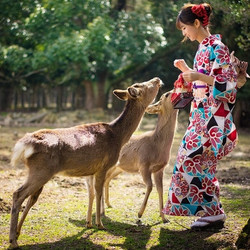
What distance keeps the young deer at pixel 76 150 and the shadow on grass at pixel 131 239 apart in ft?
0.85

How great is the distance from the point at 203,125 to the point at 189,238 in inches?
43.0

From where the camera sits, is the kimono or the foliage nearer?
the kimono

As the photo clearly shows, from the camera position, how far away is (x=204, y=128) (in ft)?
15.0

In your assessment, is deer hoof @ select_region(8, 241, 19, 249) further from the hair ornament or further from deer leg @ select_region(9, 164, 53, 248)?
the hair ornament

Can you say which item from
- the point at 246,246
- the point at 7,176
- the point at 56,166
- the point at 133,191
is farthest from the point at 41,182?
the point at 7,176

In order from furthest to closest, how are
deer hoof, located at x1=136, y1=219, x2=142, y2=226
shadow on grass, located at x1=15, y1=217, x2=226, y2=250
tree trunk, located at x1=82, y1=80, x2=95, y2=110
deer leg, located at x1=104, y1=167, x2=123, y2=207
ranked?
tree trunk, located at x1=82, y1=80, x2=95, y2=110
deer leg, located at x1=104, y1=167, x2=123, y2=207
deer hoof, located at x1=136, y1=219, x2=142, y2=226
shadow on grass, located at x1=15, y1=217, x2=226, y2=250

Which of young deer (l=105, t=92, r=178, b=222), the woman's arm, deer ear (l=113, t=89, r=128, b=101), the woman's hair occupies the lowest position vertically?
young deer (l=105, t=92, r=178, b=222)

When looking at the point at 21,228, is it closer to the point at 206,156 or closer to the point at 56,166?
the point at 56,166

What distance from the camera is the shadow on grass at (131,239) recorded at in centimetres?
441

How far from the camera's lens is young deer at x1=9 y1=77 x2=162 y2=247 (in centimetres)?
443

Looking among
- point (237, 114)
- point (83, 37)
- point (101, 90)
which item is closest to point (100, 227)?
point (237, 114)

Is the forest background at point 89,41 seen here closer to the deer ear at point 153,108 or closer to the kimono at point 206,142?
the deer ear at point 153,108

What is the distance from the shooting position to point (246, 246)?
392 centimetres

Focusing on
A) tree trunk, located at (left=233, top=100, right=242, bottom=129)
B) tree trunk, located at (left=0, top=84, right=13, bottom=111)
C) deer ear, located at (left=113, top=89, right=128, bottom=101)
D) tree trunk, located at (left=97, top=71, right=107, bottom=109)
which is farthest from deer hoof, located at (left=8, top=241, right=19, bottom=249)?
tree trunk, located at (left=0, top=84, right=13, bottom=111)
